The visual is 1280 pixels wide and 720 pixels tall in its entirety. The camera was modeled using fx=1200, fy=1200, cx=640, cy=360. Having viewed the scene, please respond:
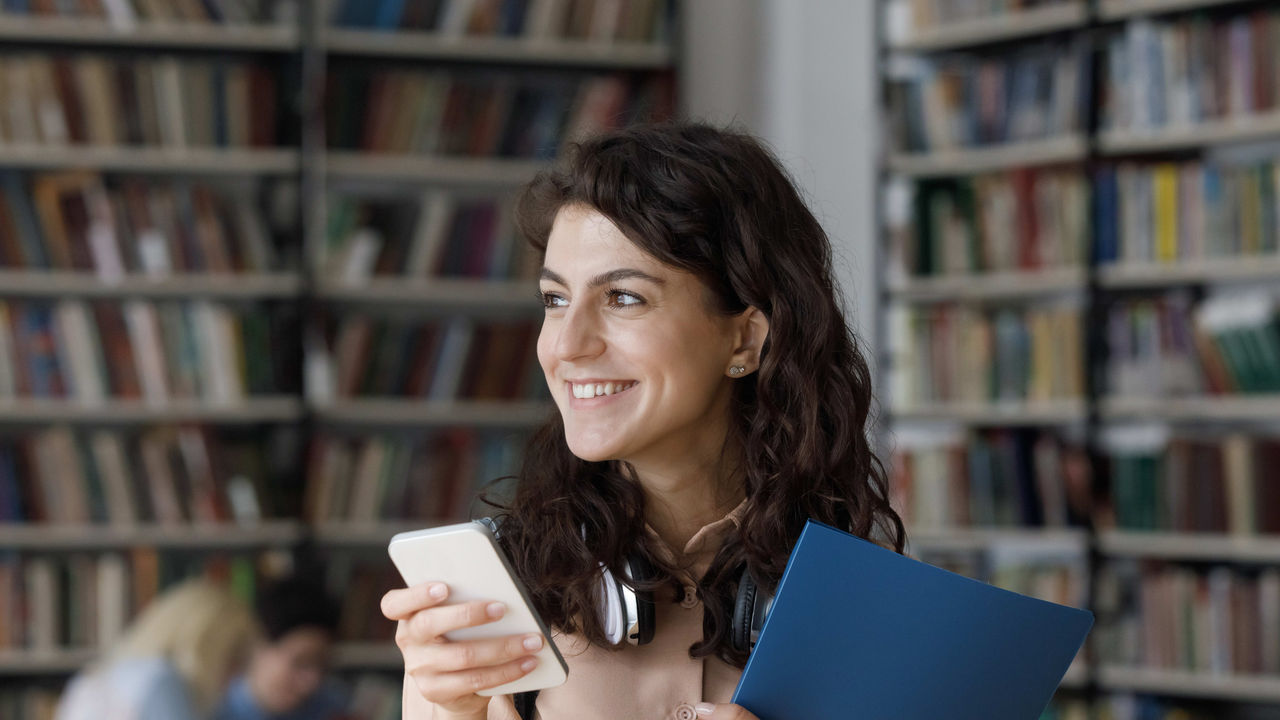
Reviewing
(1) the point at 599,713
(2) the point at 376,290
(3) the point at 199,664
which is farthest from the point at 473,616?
(2) the point at 376,290

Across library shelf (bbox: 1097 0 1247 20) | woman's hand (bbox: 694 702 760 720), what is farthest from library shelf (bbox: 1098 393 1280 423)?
woman's hand (bbox: 694 702 760 720)

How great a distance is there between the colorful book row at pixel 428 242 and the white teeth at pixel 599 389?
102 inches

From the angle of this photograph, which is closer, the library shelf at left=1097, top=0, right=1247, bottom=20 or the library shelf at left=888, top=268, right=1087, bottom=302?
the library shelf at left=1097, top=0, right=1247, bottom=20

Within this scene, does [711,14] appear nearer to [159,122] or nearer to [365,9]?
[365,9]

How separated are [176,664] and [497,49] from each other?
81.7 inches

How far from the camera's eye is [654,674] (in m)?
1.22

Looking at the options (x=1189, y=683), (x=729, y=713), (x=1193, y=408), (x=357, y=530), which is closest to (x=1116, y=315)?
(x=1193, y=408)

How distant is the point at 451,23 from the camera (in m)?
3.79

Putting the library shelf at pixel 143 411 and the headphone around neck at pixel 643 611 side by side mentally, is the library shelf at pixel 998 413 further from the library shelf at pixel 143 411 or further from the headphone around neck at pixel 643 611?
the headphone around neck at pixel 643 611

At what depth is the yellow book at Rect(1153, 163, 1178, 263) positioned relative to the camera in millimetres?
3344

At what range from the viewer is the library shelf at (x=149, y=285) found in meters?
3.52

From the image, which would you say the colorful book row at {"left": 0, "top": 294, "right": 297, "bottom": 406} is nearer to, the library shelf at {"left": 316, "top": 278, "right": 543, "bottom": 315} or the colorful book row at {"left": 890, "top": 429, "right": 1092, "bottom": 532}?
the library shelf at {"left": 316, "top": 278, "right": 543, "bottom": 315}

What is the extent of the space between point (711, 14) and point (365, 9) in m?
1.16

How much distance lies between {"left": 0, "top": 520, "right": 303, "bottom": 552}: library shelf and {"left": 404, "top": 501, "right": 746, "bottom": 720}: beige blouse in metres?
2.61
